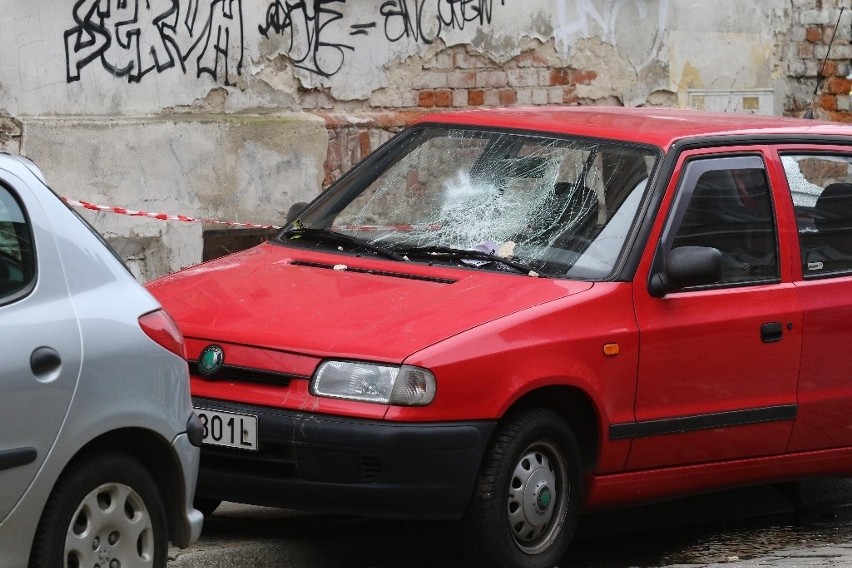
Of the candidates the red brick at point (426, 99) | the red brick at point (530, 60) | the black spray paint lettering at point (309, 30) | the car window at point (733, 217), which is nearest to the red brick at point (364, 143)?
the black spray paint lettering at point (309, 30)

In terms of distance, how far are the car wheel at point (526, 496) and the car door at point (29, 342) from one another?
5.78 feet

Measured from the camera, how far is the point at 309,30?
11844 millimetres

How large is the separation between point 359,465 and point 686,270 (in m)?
1.55

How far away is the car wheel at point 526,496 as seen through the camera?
6008 mm

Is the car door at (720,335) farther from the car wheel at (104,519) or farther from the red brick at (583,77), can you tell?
the red brick at (583,77)

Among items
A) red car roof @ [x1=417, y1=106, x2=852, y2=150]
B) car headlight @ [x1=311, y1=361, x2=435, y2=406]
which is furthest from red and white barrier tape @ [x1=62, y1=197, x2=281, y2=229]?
car headlight @ [x1=311, y1=361, x2=435, y2=406]

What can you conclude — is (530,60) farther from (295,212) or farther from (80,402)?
(80,402)

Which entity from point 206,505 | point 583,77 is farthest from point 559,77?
point 206,505

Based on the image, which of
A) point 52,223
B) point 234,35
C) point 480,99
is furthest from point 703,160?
point 480,99

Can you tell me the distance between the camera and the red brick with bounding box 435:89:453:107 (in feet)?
41.6

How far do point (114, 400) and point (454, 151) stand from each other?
112 inches

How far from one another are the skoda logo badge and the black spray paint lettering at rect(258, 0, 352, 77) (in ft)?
18.8

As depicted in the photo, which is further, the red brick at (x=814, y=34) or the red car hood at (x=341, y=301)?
the red brick at (x=814, y=34)

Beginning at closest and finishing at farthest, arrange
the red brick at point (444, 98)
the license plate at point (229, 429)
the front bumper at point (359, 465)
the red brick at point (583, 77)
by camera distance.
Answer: the front bumper at point (359, 465) → the license plate at point (229, 429) → the red brick at point (444, 98) → the red brick at point (583, 77)
